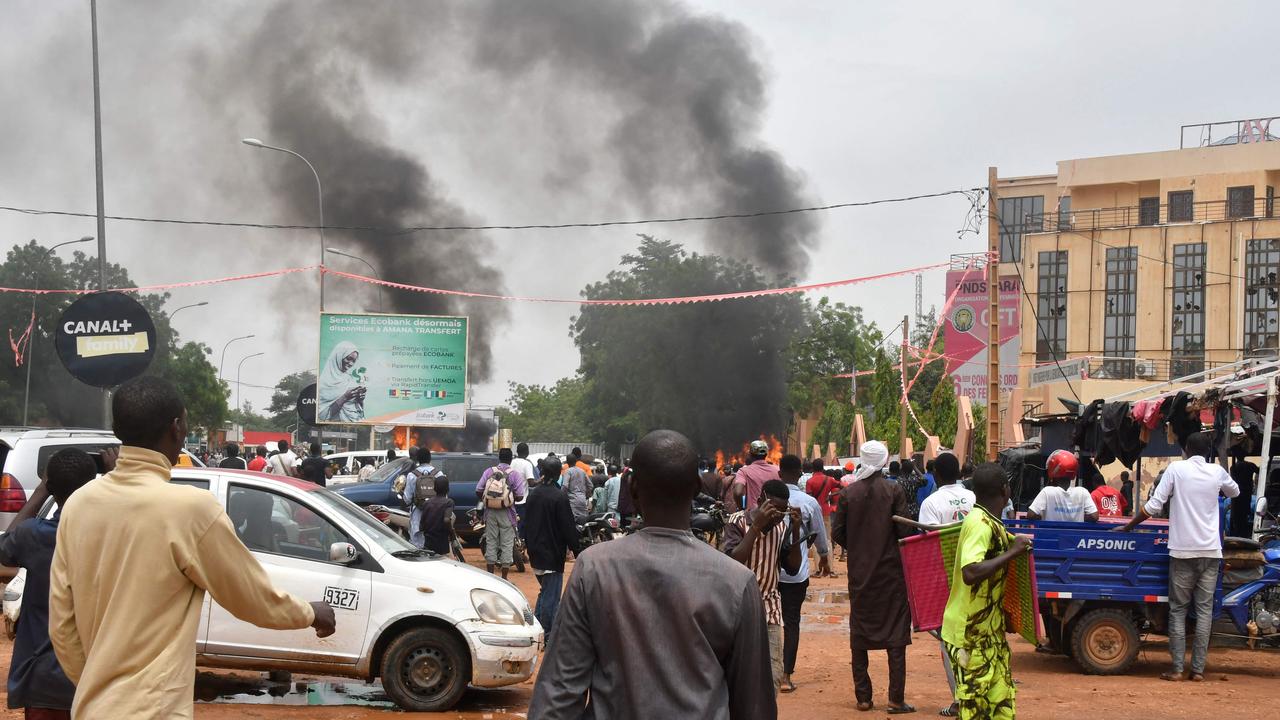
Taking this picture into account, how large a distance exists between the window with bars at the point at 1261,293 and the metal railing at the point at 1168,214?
4.60ft

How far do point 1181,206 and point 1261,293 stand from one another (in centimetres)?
482

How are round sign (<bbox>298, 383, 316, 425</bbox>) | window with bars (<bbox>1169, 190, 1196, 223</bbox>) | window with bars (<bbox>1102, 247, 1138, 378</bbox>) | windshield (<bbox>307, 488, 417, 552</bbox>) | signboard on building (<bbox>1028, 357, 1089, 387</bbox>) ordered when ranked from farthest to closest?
1. window with bars (<bbox>1102, 247, 1138, 378</bbox>)
2. window with bars (<bbox>1169, 190, 1196, 223</bbox>)
3. signboard on building (<bbox>1028, 357, 1089, 387</bbox>)
4. round sign (<bbox>298, 383, 316, 425</bbox>)
5. windshield (<bbox>307, 488, 417, 552</bbox>)

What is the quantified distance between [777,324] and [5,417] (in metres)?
31.7

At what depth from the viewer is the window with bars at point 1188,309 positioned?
173 ft

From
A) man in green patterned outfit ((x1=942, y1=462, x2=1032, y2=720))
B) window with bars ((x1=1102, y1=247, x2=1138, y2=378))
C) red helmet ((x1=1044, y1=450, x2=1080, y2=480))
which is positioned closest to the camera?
man in green patterned outfit ((x1=942, y1=462, x2=1032, y2=720))

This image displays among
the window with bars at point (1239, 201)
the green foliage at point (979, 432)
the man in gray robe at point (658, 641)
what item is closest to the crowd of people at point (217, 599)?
the man in gray robe at point (658, 641)

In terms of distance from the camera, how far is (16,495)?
43.5ft

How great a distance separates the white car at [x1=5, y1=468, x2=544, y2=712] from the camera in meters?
8.00

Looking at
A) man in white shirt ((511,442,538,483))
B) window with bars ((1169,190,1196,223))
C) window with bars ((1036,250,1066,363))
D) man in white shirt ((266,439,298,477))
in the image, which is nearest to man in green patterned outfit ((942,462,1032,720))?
man in white shirt ((511,442,538,483))

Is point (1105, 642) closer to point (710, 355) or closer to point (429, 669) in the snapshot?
point (429, 669)

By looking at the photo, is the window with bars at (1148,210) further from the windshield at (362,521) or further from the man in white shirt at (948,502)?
the windshield at (362,521)

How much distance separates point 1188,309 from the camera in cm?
5375

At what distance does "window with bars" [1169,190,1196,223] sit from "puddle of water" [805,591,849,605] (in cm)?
4266

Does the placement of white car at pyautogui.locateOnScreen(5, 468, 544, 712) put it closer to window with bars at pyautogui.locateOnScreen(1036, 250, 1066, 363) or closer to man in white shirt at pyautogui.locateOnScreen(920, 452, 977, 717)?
man in white shirt at pyautogui.locateOnScreen(920, 452, 977, 717)
